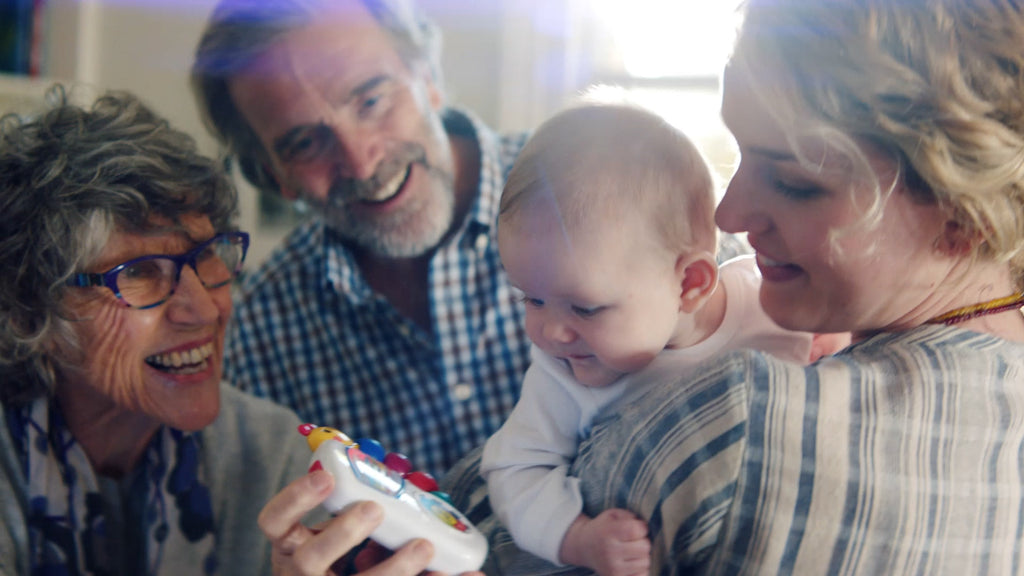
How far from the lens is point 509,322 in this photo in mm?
1476

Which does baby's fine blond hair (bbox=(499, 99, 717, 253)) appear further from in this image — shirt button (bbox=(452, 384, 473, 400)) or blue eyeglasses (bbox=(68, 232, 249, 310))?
shirt button (bbox=(452, 384, 473, 400))

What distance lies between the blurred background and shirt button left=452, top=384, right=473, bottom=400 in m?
0.81

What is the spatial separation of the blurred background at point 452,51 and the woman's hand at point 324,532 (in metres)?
1.28

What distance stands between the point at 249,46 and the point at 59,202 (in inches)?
23.1

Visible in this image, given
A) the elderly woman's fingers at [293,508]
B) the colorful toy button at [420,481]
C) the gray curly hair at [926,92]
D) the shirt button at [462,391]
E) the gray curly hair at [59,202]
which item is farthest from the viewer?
the shirt button at [462,391]

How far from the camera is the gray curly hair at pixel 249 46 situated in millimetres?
1503

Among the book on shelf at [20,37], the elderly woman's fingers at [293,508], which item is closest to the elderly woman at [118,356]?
the elderly woman's fingers at [293,508]

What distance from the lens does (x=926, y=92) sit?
624 mm

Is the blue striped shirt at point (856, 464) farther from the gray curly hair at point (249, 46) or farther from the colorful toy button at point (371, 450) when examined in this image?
the gray curly hair at point (249, 46)

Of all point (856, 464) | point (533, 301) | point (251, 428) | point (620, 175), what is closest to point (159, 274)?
point (251, 428)

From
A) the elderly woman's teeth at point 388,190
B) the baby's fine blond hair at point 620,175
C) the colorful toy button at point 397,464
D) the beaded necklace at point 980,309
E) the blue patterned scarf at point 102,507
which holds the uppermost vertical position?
the baby's fine blond hair at point 620,175

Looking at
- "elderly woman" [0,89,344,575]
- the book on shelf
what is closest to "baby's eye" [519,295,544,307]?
"elderly woman" [0,89,344,575]

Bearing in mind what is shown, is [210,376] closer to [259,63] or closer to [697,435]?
[259,63]

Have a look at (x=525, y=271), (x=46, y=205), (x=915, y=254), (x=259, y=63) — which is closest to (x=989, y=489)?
(x=915, y=254)
